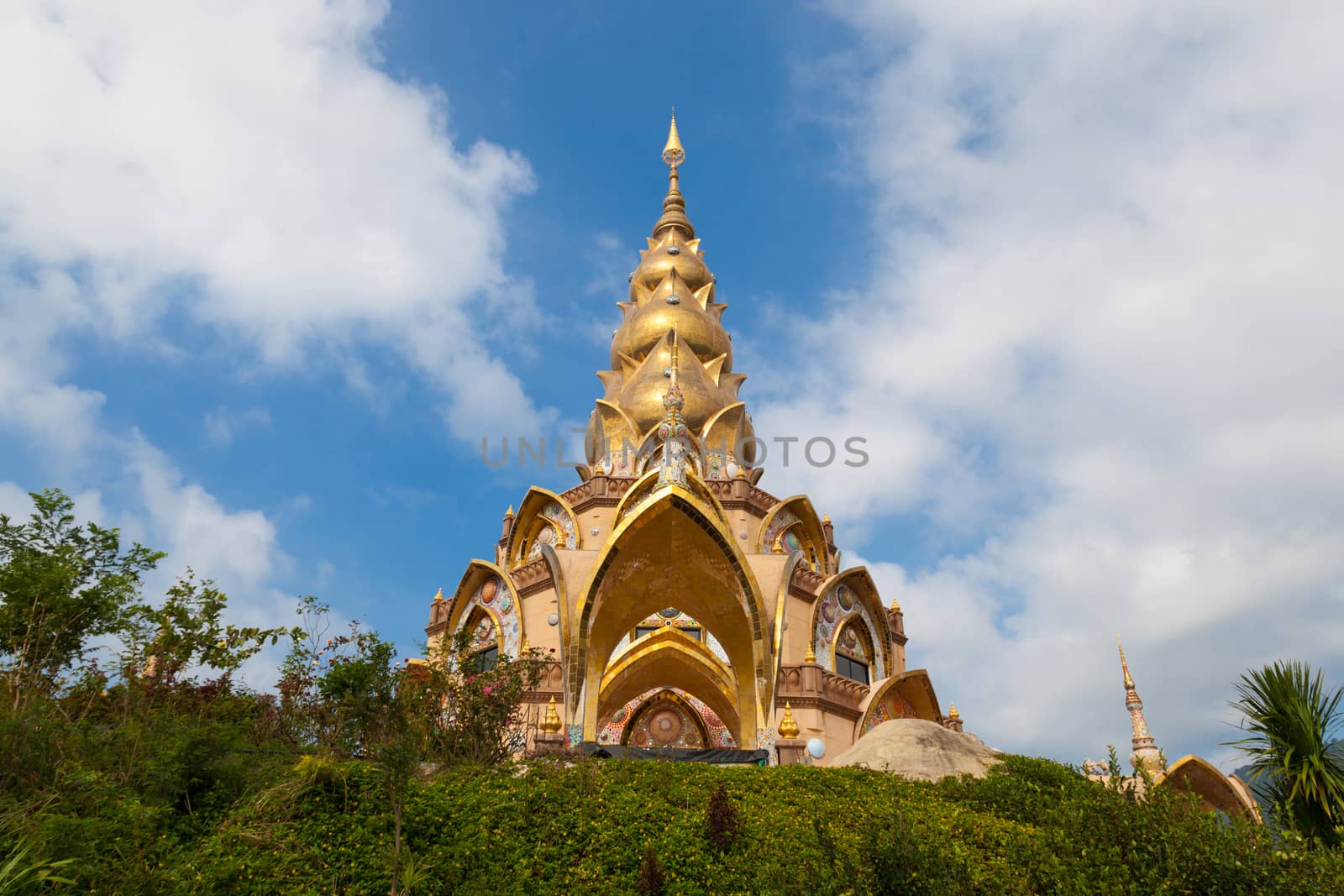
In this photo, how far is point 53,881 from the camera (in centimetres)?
756

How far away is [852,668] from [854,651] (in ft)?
1.95

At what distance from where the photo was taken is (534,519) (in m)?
29.4

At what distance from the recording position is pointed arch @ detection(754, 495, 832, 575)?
1128 inches

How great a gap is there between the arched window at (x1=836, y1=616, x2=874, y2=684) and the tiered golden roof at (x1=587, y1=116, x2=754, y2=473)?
758cm

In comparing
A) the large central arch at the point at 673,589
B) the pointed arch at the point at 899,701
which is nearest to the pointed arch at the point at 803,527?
the pointed arch at the point at 899,701

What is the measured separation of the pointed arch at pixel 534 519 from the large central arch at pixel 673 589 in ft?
33.5

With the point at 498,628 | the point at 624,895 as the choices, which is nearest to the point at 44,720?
the point at 624,895

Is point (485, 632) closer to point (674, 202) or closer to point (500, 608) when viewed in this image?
point (500, 608)

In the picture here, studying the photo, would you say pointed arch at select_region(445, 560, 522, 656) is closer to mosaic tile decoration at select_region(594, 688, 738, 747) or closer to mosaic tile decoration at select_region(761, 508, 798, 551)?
mosaic tile decoration at select_region(594, 688, 738, 747)

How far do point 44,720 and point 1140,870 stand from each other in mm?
10456

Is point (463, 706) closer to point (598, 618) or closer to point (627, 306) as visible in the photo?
point (598, 618)

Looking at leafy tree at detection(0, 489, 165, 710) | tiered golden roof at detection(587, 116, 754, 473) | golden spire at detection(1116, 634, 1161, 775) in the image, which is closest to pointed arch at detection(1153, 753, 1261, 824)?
golden spire at detection(1116, 634, 1161, 775)

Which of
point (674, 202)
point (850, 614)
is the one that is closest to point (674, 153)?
point (674, 202)

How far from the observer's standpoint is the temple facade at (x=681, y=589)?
1769 cm
